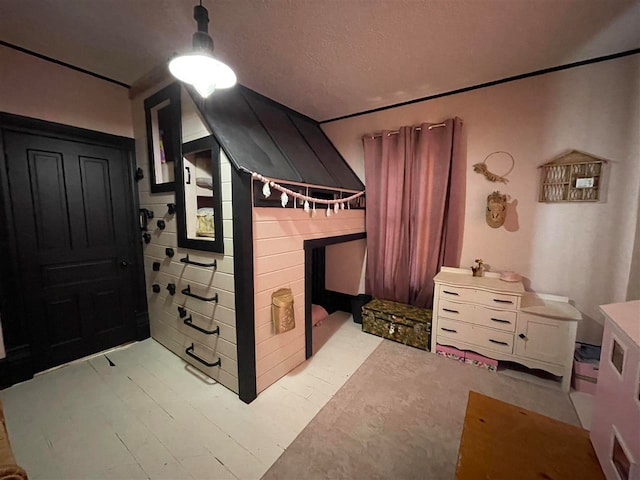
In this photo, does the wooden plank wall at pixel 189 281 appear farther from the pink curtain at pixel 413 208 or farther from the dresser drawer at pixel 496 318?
the dresser drawer at pixel 496 318

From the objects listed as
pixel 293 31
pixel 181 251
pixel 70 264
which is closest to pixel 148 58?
pixel 293 31

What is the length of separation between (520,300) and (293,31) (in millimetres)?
2541

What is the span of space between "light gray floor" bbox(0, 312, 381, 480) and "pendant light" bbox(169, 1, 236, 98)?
195 centimetres

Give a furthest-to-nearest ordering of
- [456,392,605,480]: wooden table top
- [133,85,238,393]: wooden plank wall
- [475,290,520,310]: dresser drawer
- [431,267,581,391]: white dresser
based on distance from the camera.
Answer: [475,290,520,310]: dresser drawer
[431,267,581,391]: white dresser
[133,85,238,393]: wooden plank wall
[456,392,605,480]: wooden table top

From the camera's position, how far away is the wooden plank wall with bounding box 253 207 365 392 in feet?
5.82

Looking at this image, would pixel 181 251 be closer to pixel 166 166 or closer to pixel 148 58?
pixel 166 166

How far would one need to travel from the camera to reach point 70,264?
2191mm

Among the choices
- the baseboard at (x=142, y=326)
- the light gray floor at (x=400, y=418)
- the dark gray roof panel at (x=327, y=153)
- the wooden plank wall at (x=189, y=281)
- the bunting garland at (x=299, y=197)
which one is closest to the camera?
the light gray floor at (x=400, y=418)

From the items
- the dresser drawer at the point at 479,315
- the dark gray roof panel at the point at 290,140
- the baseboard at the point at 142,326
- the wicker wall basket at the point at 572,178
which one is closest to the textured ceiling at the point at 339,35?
the dark gray roof panel at the point at 290,140

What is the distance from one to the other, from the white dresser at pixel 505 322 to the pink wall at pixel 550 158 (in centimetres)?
26

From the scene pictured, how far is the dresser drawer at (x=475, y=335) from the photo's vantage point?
2.08m

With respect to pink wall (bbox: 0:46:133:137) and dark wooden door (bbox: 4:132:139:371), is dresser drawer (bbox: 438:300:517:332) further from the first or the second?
pink wall (bbox: 0:46:133:137)

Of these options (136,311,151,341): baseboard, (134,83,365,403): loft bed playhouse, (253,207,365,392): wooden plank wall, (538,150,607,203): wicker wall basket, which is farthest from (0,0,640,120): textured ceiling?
(136,311,151,341): baseboard

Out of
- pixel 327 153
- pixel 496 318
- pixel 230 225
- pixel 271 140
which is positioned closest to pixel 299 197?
pixel 230 225
